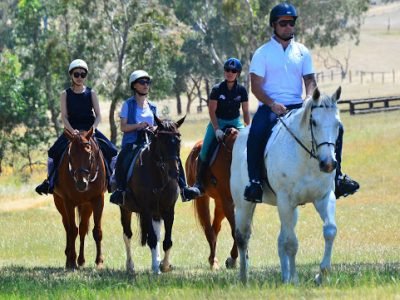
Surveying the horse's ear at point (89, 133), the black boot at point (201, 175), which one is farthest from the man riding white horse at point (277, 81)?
the horse's ear at point (89, 133)

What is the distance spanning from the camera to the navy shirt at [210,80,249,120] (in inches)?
677

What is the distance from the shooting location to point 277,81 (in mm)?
12797

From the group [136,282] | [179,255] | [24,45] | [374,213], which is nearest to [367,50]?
[24,45]

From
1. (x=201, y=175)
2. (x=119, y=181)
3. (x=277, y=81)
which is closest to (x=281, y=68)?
(x=277, y=81)

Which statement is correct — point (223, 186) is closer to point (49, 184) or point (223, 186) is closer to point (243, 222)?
point (49, 184)

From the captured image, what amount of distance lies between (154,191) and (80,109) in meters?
2.55

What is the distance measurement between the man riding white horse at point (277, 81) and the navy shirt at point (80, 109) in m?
5.46

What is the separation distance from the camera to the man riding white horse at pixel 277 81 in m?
12.5

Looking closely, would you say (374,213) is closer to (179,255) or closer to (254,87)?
(179,255)

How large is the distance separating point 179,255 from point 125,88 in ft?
123

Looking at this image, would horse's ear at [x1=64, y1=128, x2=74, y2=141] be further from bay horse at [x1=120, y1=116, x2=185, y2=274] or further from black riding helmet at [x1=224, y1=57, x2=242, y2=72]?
black riding helmet at [x1=224, y1=57, x2=242, y2=72]

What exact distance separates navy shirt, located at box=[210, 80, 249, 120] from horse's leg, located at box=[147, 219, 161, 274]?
229 cm

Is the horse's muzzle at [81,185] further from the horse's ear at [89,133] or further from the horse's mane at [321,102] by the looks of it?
the horse's mane at [321,102]

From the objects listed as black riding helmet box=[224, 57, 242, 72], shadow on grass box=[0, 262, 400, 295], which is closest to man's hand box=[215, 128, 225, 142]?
black riding helmet box=[224, 57, 242, 72]
